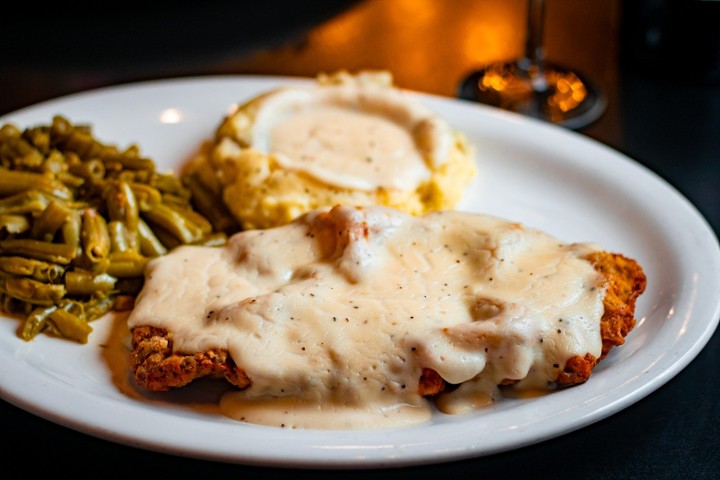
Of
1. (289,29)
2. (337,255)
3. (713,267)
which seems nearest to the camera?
(337,255)

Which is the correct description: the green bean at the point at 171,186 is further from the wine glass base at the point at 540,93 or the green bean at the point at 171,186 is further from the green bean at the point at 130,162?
the wine glass base at the point at 540,93

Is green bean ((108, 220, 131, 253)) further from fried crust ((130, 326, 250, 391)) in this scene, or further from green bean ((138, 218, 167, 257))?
fried crust ((130, 326, 250, 391))

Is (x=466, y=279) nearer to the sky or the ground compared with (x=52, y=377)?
nearer to the sky

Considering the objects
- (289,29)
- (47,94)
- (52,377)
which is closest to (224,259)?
(52,377)

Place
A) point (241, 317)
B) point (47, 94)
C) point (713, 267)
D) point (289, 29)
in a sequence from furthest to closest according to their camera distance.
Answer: point (289, 29) → point (47, 94) → point (713, 267) → point (241, 317)

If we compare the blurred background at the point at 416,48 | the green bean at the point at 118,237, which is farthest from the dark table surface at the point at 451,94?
A: the green bean at the point at 118,237

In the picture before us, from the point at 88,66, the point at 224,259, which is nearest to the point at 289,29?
the point at 88,66

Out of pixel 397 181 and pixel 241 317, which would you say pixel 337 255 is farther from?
pixel 397 181

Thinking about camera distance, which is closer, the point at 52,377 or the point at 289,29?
the point at 52,377
